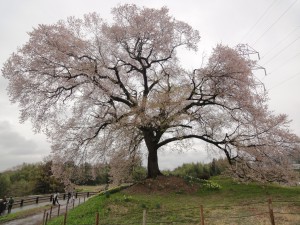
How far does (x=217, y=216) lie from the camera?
44.9 feet

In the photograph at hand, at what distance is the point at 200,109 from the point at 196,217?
11943mm

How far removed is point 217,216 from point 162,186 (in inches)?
343

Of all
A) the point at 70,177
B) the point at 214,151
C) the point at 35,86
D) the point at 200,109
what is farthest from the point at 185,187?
the point at 35,86

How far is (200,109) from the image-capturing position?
963 inches

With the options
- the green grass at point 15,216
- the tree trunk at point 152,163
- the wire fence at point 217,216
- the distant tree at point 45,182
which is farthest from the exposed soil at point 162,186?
the distant tree at point 45,182

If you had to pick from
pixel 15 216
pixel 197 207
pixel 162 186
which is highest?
pixel 162 186

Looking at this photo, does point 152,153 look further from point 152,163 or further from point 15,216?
point 15,216

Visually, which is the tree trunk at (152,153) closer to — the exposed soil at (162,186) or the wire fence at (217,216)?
the exposed soil at (162,186)

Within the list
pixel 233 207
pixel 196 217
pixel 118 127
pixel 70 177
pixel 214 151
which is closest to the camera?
pixel 196 217

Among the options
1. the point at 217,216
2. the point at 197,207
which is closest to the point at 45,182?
the point at 197,207

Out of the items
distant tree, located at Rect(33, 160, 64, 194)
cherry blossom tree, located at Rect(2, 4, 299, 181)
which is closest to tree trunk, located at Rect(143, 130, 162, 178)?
cherry blossom tree, located at Rect(2, 4, 299, 181)

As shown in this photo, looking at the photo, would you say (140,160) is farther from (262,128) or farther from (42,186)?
(42,186)

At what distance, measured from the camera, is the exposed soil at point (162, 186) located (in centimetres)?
2141

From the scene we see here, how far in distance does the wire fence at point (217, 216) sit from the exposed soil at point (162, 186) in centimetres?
516
